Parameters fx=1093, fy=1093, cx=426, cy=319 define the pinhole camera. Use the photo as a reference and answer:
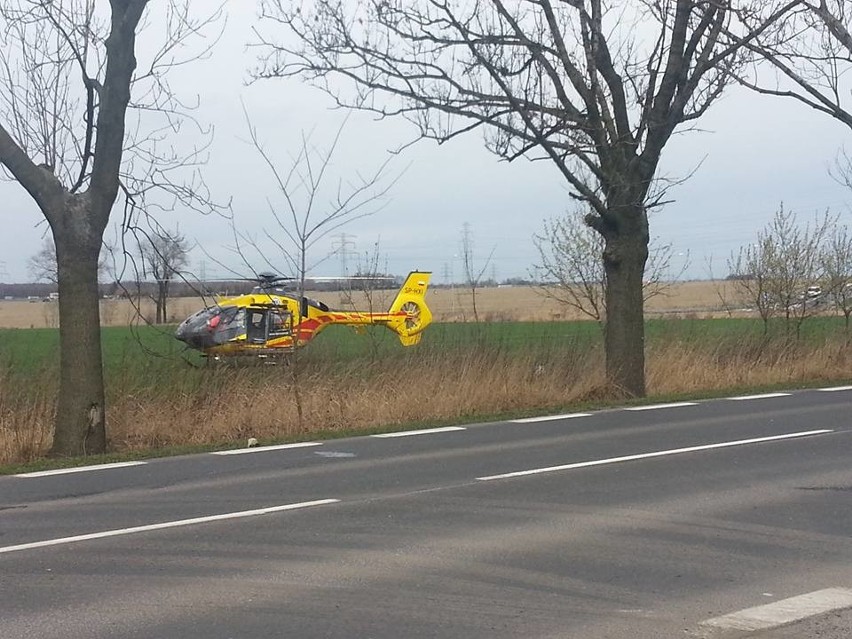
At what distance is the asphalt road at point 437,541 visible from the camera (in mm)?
6094

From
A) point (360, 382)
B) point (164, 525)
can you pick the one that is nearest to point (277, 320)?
point (360, 382)

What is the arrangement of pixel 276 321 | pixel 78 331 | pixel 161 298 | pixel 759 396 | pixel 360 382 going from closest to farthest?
pixel 78 331 < pixel 360 382 < pixel 161 298 < pixel 759 396 < pixel 276 321

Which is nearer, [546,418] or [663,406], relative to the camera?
[546,418]

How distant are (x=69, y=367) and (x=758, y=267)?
63.2 feet

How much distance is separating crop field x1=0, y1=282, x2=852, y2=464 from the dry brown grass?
2 centimetres

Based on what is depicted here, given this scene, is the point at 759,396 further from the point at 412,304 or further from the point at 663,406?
the point at 412,304

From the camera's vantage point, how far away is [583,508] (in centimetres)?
892

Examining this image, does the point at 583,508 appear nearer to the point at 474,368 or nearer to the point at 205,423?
the point at 205,423

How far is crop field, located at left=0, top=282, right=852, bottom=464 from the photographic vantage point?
14.5 metres

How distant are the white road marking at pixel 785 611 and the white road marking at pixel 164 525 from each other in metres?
4.03

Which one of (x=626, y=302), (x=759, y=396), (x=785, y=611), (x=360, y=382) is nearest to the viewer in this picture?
(x=785, y=611)

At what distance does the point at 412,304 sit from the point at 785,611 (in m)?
28.8

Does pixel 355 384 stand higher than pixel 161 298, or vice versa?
pixel 161 298

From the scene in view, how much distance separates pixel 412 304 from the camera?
34.8 meters
